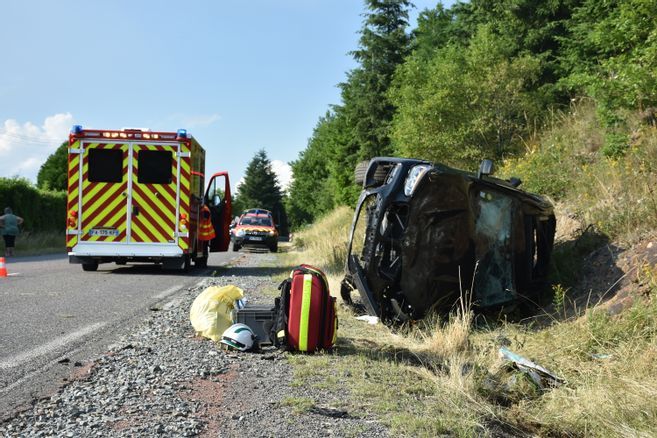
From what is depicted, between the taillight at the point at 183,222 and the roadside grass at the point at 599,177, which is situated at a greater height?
the roadside grass at the point at 599,177

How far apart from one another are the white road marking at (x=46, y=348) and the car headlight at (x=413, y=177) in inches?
143

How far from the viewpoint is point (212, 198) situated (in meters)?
14.7

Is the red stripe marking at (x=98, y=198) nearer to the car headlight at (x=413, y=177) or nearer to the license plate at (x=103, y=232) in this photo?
the license plate at (x=103, y=232)

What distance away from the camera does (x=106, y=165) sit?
43.7ft

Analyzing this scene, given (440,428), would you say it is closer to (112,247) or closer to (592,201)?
(592,201)

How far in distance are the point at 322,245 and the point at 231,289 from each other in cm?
1249

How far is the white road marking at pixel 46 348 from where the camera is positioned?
16.2ft

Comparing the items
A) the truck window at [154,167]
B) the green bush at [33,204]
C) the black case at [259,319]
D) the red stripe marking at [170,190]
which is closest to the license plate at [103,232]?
the truck window at [154,167]

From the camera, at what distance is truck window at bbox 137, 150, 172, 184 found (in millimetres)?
13383

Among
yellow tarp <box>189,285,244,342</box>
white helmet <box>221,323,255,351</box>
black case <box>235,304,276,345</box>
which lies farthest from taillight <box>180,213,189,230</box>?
white helmet <box>221,323,255,351</box>

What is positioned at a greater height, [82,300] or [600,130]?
[600,130]

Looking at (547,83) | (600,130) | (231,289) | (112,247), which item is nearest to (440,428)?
(231,289)

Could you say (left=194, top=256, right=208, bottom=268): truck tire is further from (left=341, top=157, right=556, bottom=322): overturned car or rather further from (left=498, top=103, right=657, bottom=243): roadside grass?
(left=341, top=157, right=556, bottom=322): overturned car

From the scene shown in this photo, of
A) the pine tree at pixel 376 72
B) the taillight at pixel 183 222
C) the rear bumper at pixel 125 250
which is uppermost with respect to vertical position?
the pine tree at pixel 376 72
